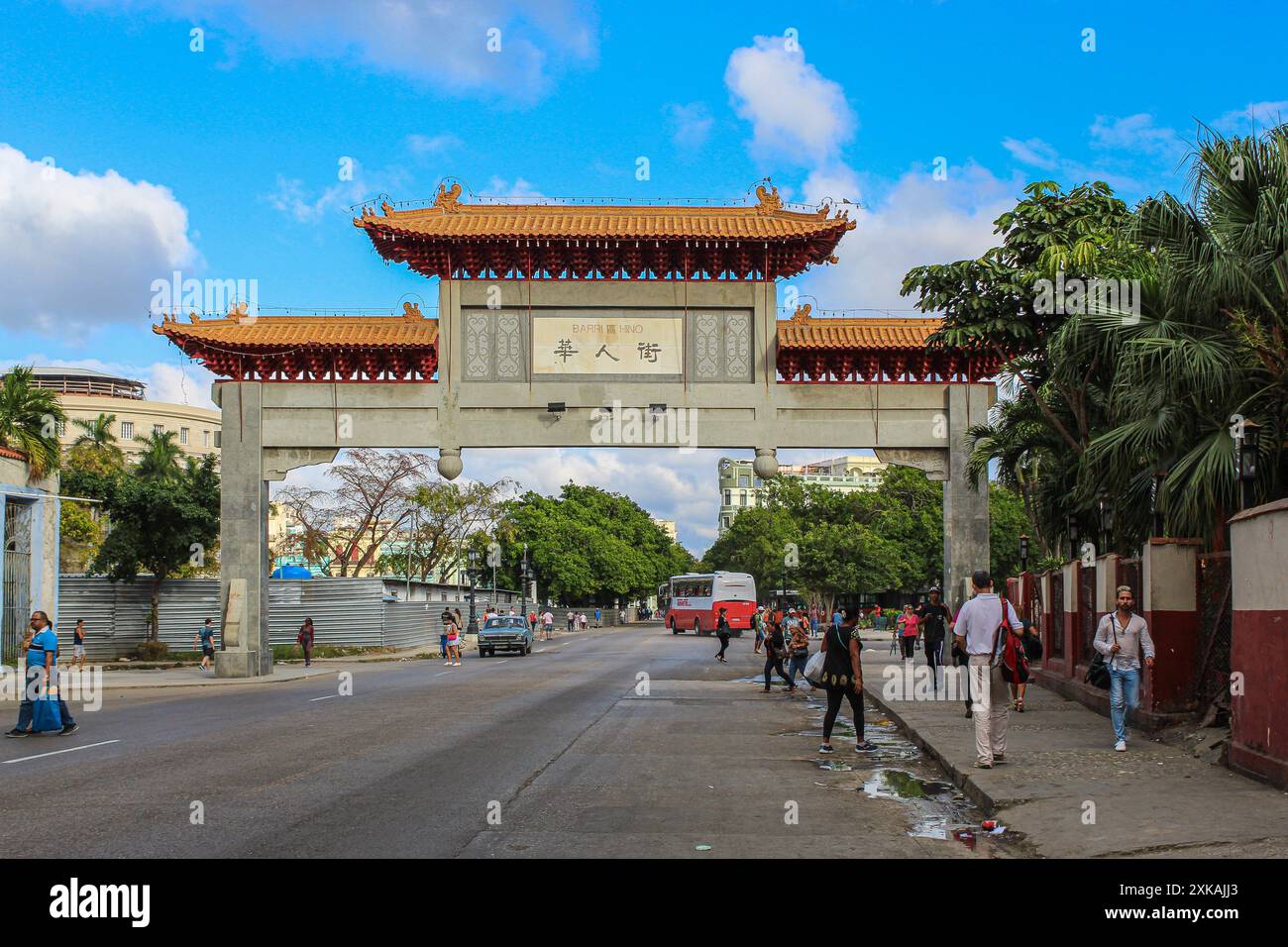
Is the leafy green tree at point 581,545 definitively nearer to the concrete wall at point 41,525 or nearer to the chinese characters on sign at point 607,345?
the concrete wall at point 41,525

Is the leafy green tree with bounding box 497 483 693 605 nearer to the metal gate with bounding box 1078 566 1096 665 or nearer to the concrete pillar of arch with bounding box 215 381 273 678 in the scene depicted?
the concrete pillar of arch with bounding box 215 381 273 678

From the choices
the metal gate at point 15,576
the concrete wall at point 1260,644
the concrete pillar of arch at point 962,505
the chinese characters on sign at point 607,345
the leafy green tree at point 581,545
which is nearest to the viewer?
the concrete wall at point 1260,644

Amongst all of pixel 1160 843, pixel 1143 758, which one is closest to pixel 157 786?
pixel 1160 843

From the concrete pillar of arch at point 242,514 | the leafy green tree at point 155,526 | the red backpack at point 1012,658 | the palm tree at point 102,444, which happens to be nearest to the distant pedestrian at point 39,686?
the concrete pillar of arch at point 242,514

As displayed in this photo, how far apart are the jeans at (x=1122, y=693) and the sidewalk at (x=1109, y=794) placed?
1.09 ft

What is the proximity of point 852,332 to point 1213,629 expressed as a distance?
16018 mm

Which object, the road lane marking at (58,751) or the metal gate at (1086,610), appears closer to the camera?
the road lane marking at (58,751)

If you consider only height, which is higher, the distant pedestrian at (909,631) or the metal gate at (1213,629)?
the metal gate at (1213,629)

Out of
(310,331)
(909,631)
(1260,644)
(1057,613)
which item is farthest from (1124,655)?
(310,331)

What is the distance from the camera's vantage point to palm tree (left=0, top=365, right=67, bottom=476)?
31109 mm

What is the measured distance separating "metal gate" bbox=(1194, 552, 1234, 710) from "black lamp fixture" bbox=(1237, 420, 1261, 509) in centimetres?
111

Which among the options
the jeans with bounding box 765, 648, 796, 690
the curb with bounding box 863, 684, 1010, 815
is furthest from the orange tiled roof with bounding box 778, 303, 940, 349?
the curb with bounding box 863, 684, 1010, 815

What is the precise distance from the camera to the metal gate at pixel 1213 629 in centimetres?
1377
